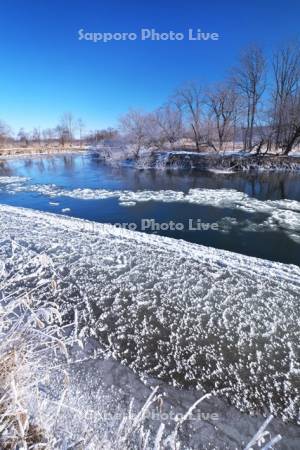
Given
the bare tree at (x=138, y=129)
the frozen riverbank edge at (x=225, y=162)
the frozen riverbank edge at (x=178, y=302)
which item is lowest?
the frozen riverbank edge at (x=178, y=302)

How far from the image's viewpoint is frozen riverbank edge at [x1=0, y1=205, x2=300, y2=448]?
9.68 feet

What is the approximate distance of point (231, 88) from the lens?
24719 millimetres

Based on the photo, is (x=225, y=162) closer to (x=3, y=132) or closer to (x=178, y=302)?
(x=178, y=302)

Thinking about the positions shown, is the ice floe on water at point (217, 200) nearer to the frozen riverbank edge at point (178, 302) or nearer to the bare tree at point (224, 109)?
the frozen riverbank edge at point (178, 302)

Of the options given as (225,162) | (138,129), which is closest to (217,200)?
(225,162)

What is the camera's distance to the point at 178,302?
416 centimetres

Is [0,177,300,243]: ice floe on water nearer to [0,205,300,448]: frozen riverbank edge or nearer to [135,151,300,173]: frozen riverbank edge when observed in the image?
[0,205,300,448]: frozen riverbank edge

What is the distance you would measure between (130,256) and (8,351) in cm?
430

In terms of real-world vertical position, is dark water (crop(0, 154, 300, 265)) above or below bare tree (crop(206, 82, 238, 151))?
below

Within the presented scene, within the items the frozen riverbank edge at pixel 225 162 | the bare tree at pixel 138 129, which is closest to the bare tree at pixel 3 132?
the bare tree at pixel 138 129

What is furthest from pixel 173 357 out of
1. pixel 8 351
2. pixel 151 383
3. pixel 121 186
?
pixel 121 186

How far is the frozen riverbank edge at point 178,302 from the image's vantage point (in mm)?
2951

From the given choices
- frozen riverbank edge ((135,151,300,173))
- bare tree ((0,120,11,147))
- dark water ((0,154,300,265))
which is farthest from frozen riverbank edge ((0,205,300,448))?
bare tree ((0,120,11,147))

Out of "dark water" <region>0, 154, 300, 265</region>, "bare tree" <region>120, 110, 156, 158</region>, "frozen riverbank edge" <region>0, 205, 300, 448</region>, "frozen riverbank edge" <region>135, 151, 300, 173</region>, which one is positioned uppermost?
"bare tree" <region>120, 110, 156, 158</region>
